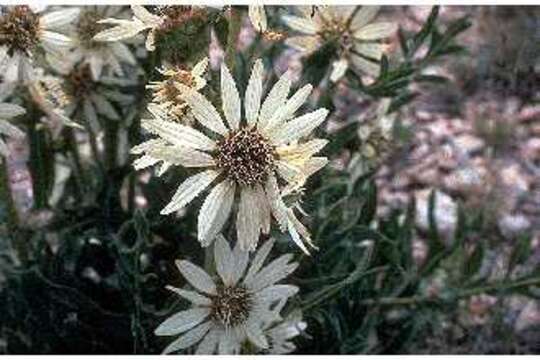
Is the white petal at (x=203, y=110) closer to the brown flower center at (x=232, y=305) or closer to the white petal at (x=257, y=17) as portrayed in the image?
the white petal at (x=257, y=17)

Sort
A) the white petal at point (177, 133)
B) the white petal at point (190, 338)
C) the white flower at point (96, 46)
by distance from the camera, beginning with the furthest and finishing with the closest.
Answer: the white flower at point (96, 46) < the white petal at point (190, 338) < the white petal at point (177, 133)

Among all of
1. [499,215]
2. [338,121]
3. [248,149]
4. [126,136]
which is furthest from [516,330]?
[248,149]

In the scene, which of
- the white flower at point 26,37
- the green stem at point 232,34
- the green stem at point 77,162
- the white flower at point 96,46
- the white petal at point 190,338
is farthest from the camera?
the green stem at point 77,162

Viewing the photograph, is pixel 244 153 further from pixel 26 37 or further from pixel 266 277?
pixel 26 37

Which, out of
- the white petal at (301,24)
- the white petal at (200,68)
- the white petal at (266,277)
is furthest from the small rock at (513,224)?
the white petal at (200,68)

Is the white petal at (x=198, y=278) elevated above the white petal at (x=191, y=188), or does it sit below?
below

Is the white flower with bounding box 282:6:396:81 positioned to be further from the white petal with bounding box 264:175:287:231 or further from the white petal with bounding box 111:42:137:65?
the white petal with bounding box 264:175:287:231
